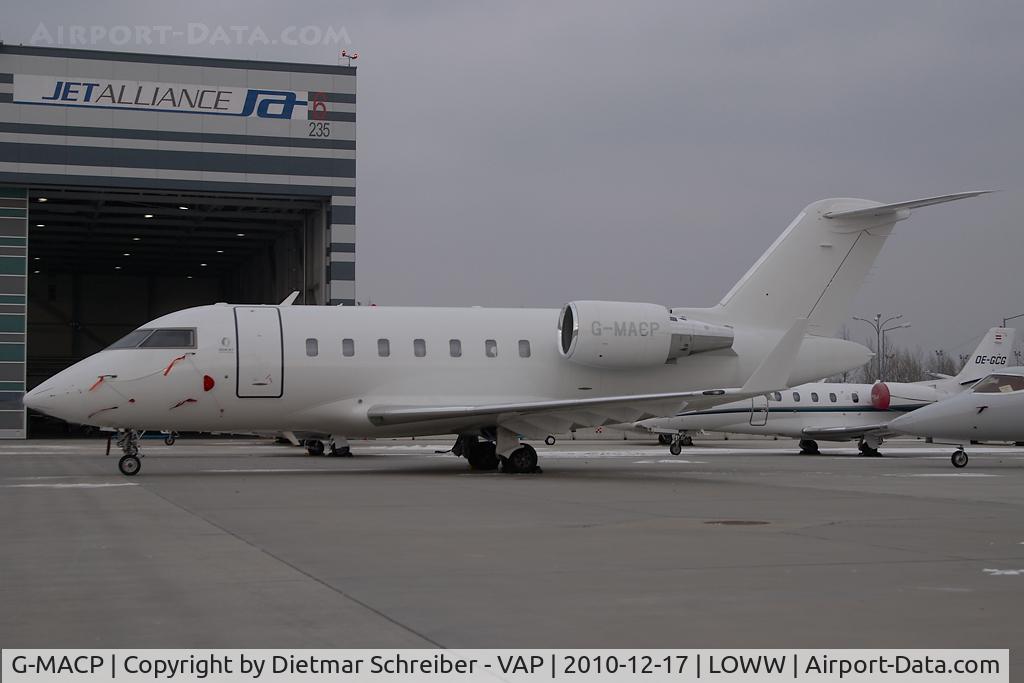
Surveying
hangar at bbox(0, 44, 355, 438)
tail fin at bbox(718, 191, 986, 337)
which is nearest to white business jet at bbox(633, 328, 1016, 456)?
tail fin at bbox(718, 191, 986, 337)

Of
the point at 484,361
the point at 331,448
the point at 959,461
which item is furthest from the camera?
the point at 331,448

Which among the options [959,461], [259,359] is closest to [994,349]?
[959,461]

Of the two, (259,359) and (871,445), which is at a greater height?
(259,359)

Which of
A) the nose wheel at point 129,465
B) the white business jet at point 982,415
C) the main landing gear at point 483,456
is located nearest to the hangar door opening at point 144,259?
the main landing gear at point 483,456

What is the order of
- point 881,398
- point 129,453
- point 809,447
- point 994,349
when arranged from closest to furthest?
point 129,453 < point 809,447 < point 881,398 < point 994,349

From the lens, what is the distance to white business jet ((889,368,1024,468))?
2442 centimetres

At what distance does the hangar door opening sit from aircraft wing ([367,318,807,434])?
88.0 feet

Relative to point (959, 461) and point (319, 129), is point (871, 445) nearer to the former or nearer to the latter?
point (959, 461)

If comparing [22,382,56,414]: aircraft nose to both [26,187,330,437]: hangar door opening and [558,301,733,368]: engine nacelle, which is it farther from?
[26,187,330,437]: hangar door opening

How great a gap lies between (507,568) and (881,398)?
107 feet

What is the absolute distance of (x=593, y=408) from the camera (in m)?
19.9

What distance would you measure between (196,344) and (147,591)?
13.3 meters

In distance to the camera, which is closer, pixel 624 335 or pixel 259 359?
pixel 259 359

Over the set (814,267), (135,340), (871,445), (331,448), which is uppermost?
(814,267)
